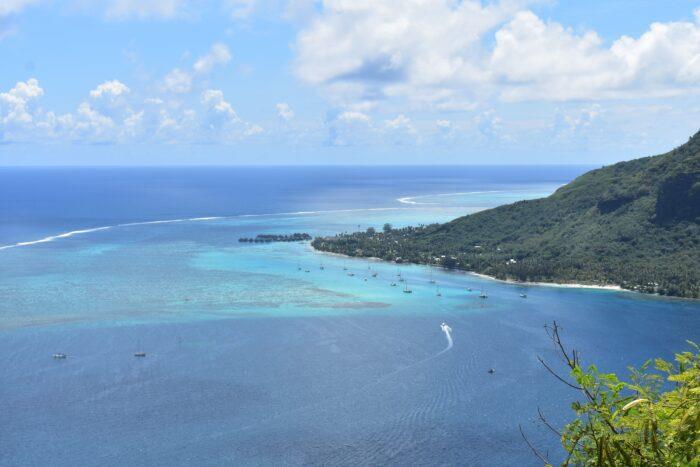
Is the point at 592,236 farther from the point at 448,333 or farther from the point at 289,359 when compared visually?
the point at 289,359

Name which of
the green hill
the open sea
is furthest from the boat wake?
the green hill

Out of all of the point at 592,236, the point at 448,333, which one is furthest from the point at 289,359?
the point at 592,236

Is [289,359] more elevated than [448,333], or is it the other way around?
[448,333]

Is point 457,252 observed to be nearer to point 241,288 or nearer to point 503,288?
point 503,288

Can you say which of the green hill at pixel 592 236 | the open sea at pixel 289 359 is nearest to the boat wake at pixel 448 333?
the open sea at pixel 289 359

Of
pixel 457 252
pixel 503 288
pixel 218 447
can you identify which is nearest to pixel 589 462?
pixel 218 447

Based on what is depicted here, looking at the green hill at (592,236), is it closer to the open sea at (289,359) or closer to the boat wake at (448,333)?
the open sea at (289,359)
